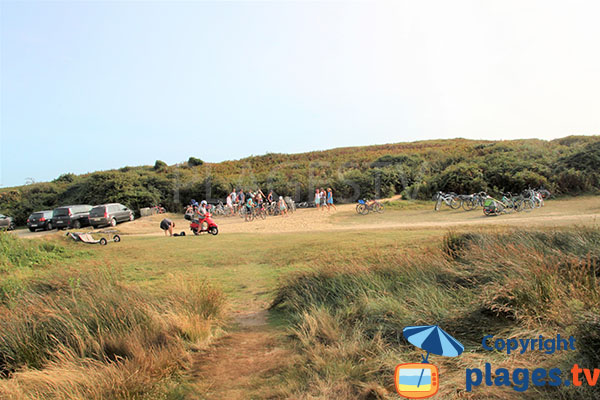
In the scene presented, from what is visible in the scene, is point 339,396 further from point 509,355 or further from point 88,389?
point 88,389

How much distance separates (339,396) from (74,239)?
50.9 ft

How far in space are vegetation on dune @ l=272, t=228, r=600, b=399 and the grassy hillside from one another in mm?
19464

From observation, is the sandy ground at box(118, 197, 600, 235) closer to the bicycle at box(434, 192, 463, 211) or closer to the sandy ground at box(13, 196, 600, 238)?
the sandy ground at box(13, 196, 600, 238)

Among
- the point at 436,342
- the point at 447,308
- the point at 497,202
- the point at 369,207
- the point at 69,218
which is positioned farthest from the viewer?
the point at 69,218

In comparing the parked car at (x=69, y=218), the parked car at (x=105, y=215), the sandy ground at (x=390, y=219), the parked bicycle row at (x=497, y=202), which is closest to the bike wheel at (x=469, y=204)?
the parked bicycle row at (x=497, y=202)

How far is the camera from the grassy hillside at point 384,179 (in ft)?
81.0

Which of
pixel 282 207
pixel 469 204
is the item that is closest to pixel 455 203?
pixel 469 204

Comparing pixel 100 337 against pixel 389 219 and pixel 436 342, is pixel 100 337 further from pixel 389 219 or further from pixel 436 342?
pixel 389 219

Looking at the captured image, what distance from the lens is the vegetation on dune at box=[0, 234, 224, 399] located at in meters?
4.43

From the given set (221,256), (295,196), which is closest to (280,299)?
(221,256)

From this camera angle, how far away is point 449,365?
4.33 metres

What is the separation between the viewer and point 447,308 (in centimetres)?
559

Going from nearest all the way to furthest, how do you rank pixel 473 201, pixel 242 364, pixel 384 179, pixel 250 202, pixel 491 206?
1. pixel 242 364
2. pixel 491 206
3. pixel 473 201
4. pixel 250 202
5. pixel 384 179

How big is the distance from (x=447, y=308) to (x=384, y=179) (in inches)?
1049
